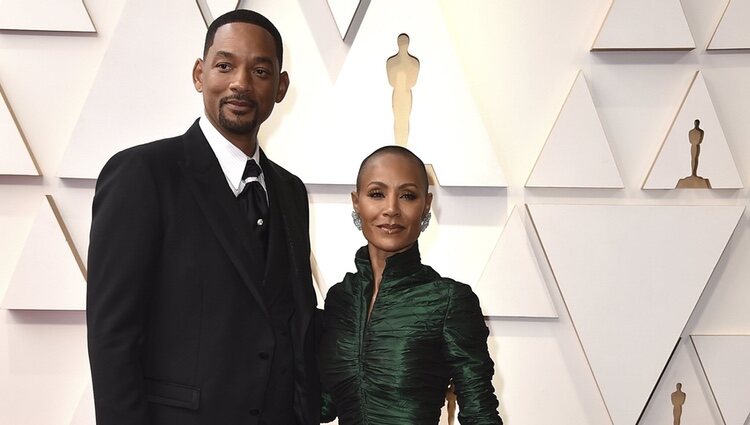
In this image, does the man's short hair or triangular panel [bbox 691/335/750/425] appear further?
triangular panel [bbox 691/335/750/425]

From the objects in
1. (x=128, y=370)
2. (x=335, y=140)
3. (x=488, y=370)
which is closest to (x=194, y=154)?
(x=128, y=370)

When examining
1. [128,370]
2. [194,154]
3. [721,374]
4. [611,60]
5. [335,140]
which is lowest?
[128,370]

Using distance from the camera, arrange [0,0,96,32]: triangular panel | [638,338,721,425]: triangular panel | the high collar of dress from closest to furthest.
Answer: the high collar of dress, [0,0,96,32]: triangular panel, [638,338,721,425]: triangular panel

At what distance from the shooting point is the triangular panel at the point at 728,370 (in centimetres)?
194

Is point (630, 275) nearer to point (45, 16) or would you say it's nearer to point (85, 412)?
point (85, 412)

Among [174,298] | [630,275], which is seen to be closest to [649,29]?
[630,275]

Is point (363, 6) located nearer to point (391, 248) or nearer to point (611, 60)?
point (611, 60)

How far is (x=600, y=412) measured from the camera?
1.95m

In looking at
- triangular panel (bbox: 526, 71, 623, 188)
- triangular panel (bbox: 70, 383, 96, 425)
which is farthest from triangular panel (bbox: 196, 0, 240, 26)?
triangular panel (bbox: 70, 383, 96, 425)

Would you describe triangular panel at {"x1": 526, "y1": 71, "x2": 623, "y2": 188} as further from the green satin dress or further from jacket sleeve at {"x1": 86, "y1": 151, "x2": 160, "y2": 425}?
jacket sleeve at {"x1": 86, "y1": 151, "x2": 160, "y2": 425}

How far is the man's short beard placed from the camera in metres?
1.15

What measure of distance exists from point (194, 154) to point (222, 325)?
0.94 feet

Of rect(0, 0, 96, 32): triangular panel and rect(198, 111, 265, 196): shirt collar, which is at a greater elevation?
rect(0, 0, 96, 32): triangular panel

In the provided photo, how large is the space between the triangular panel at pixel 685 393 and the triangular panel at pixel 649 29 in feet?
2.76
